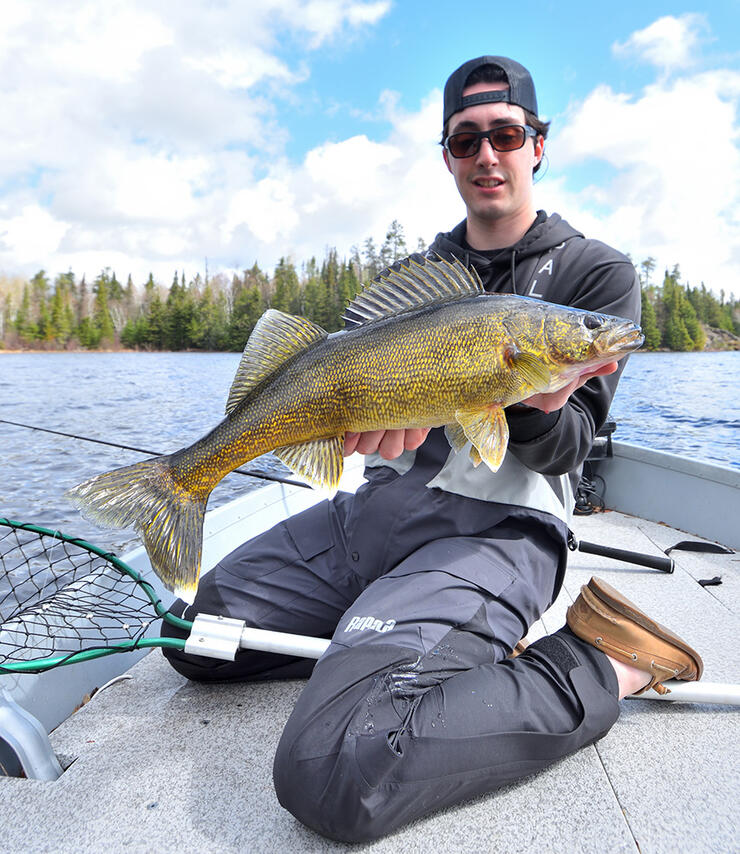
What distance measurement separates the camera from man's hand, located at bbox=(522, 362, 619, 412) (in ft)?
7.93

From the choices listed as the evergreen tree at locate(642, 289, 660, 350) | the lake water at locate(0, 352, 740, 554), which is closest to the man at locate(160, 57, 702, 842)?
the lake water at locate(0, 352, 740, 554)

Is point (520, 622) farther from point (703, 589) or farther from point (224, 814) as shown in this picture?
point (703, 589)

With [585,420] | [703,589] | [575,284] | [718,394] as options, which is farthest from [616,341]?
[718,394]

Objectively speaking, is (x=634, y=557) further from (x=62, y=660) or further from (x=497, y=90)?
(x=62, y=660)

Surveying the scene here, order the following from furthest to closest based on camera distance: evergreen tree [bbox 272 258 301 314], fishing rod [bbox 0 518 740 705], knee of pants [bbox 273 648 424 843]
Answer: evergreen tree [bbox 272 258 301 314]
fishing rod [bbox 0 518 740 705]
knee of pants [bbox 273 648 424 843]

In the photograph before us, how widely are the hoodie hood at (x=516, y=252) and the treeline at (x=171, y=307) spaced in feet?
178

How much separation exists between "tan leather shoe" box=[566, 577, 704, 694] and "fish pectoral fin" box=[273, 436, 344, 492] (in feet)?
3.64

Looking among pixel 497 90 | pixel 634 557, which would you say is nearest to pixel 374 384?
pixel 497 90

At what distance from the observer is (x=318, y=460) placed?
8.16 feet

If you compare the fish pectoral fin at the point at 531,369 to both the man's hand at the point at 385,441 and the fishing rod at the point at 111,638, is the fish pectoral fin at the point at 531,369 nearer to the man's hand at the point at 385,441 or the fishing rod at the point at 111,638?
the man's hand at the point at 385,441

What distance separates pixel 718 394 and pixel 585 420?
31275 millimetres

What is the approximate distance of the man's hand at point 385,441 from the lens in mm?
2518

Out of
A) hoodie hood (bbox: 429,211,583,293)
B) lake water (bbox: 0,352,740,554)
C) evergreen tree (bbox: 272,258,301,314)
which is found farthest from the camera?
evergreen tree (bbox: 272,258,301,314)

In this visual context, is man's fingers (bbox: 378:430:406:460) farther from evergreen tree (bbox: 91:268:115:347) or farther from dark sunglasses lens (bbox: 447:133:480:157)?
evergreen tree (bbox: 91:268:115:347)
